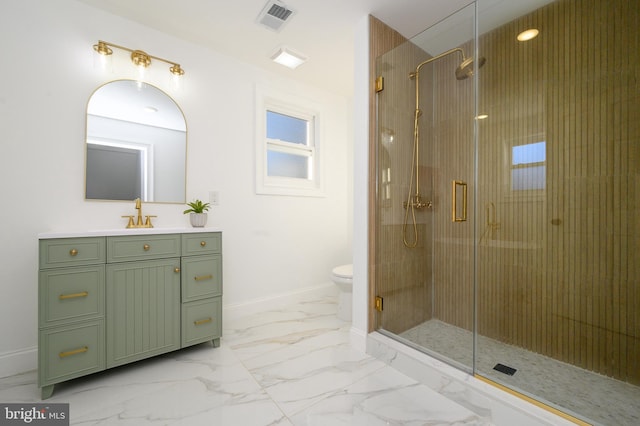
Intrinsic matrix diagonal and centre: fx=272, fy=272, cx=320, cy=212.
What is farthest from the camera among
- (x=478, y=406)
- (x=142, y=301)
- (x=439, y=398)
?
(x=142, y=301)

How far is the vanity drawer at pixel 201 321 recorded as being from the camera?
1.85 metres

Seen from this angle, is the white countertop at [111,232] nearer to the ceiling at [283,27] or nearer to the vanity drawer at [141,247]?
the vanity drawer at [141,247]

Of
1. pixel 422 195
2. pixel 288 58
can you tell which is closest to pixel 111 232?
pixel 288 58

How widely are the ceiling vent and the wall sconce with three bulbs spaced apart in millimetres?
790

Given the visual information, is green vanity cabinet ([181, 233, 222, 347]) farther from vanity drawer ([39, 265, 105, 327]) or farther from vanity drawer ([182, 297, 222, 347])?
vanity drawer ([39, 265, 105, 327])

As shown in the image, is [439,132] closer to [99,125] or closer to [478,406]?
[478,406]

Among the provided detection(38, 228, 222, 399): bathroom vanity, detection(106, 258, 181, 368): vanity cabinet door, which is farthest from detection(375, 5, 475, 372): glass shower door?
detection(106, 258, 181, 368): vanity cabinet door

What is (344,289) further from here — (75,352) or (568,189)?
(75,352)

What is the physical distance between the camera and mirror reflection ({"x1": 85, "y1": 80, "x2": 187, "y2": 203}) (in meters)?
1.89

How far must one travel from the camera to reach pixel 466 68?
1.81 m

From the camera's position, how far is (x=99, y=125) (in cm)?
190

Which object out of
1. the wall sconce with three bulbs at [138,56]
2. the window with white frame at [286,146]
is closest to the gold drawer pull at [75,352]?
the window with white frame at [286,146]

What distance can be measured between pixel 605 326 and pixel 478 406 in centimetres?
96

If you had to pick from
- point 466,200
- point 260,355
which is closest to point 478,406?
point 466,200
